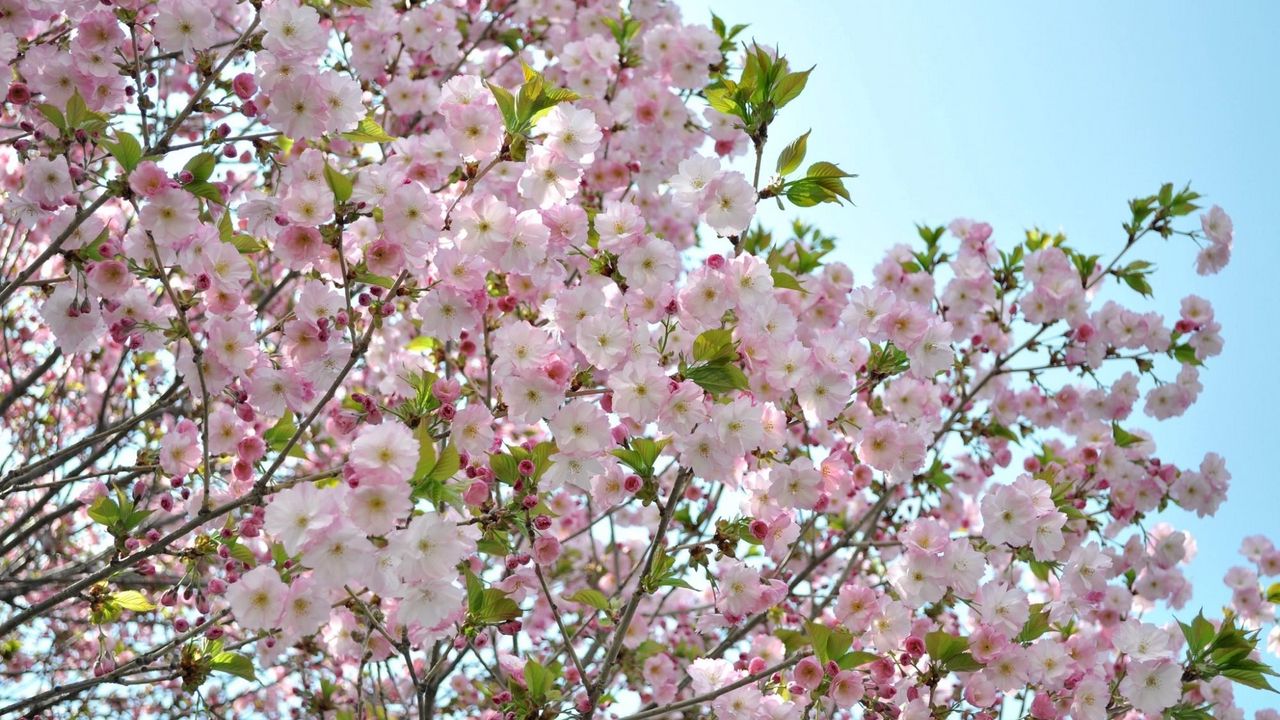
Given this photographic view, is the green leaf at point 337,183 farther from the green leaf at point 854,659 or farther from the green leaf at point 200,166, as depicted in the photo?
the green leaf at point 854,659

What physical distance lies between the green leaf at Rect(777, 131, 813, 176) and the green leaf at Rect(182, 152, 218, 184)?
1.67 metres

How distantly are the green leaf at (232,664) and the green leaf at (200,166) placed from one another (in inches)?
53.9

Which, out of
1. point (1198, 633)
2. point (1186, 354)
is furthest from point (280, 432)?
point (1186, 354)

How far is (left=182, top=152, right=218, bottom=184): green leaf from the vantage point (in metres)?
2.54

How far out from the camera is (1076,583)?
12.3 ft

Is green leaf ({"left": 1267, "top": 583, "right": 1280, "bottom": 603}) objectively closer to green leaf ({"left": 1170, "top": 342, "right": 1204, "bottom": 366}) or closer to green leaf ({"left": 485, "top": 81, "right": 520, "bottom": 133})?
A: green leaf ({"left": 1170, "top": 342, "right": 1204, "bottom": 366})

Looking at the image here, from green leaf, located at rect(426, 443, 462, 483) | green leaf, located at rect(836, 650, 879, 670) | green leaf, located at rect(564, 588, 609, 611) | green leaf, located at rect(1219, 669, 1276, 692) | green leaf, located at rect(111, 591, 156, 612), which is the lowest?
green leaf, located at rect(1219, 669, 1276, 692)

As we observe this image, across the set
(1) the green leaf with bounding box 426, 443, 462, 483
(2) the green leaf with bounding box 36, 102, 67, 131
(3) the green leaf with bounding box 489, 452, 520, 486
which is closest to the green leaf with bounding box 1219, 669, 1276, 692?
(3) the green leaf with bounding box 489, 452, 520, 486

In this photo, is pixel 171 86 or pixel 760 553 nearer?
pixel 760 553

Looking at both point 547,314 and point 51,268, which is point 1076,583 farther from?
point 51,268

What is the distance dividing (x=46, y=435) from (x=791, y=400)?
445cm

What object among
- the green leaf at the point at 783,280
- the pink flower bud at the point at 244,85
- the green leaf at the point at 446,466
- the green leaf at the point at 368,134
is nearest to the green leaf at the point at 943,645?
the green leaf at the point at 783,280

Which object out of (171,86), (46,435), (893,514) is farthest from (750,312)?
(171,86)

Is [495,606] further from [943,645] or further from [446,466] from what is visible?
[943,645]
